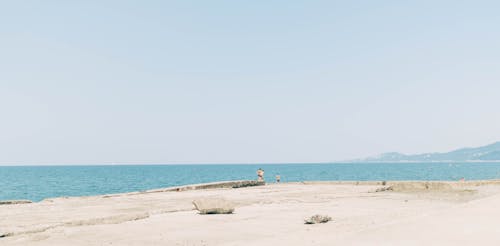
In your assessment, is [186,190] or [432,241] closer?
[432,241]

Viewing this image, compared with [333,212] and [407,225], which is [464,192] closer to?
[333,212]

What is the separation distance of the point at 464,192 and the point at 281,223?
1572cm

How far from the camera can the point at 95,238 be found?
12031 mm

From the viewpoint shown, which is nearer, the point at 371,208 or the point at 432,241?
the point at 432,241

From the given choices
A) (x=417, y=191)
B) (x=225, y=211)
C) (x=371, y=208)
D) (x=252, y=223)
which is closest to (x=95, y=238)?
(x=252, y=223)

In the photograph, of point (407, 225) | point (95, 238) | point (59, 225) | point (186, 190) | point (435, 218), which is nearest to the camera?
point (407, 225)

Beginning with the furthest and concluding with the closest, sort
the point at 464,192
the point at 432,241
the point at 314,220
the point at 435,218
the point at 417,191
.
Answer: the point at 417,191 < the point at 464,192 < the point at 314,220 < the point at 435,218 < the point at 432,241

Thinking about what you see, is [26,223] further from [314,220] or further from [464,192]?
[464,192]

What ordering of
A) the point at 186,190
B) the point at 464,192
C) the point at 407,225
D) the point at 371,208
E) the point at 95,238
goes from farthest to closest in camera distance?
the point at 186,190 < the point at 464,192 < the point at 371,208 < the point at 95,238 < the point at 407,225

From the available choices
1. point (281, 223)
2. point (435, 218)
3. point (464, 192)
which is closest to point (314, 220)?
point (281, 223)

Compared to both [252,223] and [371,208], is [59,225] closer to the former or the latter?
[252,223]

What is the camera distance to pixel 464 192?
25625 millimetres

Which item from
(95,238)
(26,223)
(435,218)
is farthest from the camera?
(26,223)

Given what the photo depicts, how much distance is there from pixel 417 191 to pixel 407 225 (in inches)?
713
